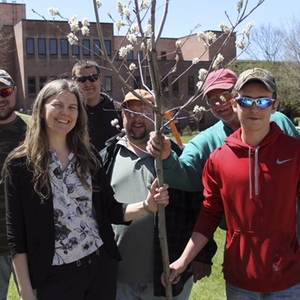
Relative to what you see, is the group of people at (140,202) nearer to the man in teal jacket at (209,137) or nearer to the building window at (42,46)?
the man in teal jacket at (209,137)

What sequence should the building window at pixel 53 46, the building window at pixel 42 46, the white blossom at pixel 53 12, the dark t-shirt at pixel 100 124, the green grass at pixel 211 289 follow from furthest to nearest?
the building window at pixel 42 46, the building window at pixel 53 46, the green grass at pixel 211 289, the dark t-shirt at pixel 100 124, the white blossom at pixel 53 12

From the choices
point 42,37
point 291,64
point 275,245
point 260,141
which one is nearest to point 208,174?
point 260,141

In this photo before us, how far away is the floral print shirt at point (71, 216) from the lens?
3416mm

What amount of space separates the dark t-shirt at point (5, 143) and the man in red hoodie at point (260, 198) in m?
1.79

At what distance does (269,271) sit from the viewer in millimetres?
3244

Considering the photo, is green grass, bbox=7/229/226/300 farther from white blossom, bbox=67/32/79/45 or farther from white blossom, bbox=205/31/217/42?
white blossom, bbox=67/32/79/45

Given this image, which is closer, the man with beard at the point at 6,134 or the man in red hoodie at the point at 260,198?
the man in red hoodie at the point at 260,198

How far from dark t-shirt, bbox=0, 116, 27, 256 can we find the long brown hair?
0.81 m

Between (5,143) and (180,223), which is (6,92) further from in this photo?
(180,223)

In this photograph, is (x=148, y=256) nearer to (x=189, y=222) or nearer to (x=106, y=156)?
(x=189, y=222)

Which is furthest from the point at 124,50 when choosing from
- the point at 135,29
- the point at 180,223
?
the point at 180,223

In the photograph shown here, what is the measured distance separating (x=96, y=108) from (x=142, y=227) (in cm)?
208

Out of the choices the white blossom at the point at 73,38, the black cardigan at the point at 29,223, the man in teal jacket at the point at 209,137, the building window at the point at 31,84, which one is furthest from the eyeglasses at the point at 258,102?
the building window at the point at 31,84

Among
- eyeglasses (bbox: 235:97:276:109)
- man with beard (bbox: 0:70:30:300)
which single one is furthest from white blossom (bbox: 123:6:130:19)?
man with beard (bbox: 0:70:30:300)
